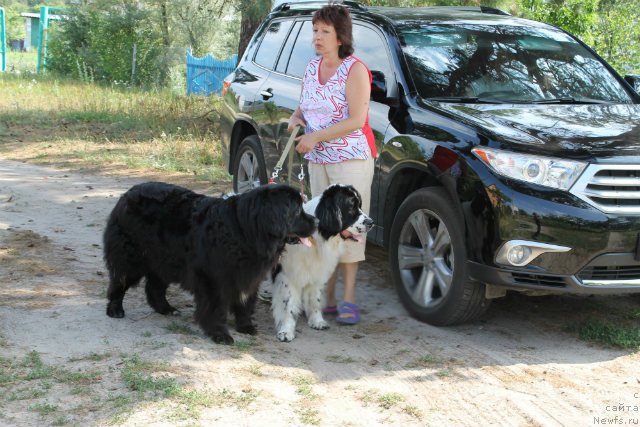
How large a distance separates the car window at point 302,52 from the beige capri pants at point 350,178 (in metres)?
1.69

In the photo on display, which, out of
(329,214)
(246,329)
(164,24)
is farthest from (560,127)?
(164,24)

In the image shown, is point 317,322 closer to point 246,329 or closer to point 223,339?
point 246,329

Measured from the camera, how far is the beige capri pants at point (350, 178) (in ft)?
18.6

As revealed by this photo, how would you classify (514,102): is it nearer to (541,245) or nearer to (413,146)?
(413,146)

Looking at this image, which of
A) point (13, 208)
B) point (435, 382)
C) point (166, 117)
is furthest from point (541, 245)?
point (166, 117)

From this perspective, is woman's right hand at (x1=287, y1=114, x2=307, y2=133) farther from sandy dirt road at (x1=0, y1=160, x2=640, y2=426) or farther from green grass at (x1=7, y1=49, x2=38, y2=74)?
green grass at (x1=7, y1=49, x2=38, y2=74)

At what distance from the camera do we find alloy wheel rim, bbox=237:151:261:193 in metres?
7.96

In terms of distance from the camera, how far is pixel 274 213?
495cm

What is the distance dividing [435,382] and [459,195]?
4.12ft

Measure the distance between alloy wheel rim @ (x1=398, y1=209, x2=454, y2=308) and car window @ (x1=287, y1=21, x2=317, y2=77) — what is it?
2.24 meters

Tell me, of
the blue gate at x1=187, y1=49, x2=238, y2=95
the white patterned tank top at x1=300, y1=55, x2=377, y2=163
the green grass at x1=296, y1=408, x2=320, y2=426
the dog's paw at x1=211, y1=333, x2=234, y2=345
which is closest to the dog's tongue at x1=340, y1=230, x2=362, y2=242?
the white patterned tank top at x1=300, y1=55, x2=377, y2=163

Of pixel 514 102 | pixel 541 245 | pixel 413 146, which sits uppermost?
pixel 514 102

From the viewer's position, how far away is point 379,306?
6242 mm

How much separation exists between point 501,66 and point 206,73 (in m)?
21.4
